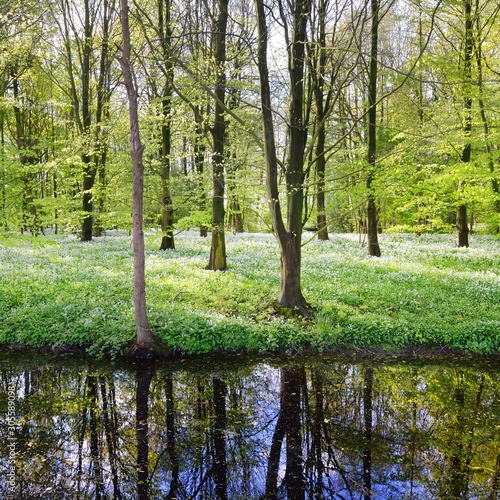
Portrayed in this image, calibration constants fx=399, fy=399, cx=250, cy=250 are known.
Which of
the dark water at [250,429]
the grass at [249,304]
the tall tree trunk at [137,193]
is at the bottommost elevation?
the dark water at [250,429]

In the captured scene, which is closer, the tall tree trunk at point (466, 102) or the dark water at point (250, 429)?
the dark water at point (250, 429)

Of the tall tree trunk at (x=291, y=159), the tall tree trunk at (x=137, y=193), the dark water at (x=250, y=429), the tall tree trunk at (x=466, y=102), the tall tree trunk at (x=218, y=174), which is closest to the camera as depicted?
the dark water at (x=250, y=429)

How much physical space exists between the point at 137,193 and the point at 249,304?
4090 mm

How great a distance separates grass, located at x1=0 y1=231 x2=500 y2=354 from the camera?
29.4 feet

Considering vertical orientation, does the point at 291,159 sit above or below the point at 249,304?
above

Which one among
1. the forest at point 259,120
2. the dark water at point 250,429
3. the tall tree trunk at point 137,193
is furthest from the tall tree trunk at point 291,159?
the tall tree trunk at point 137,193

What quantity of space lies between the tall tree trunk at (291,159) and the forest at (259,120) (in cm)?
3

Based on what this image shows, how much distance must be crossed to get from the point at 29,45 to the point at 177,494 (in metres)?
16.5

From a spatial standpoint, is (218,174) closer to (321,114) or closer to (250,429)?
(321,114)

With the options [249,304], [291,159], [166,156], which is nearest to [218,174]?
[291,159]

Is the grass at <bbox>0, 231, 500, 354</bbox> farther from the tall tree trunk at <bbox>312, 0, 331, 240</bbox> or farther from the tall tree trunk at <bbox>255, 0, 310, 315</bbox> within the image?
the tall tree trunk at <bbox>312, 0, 331, 240</bbox>

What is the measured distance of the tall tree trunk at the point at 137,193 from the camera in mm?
7656

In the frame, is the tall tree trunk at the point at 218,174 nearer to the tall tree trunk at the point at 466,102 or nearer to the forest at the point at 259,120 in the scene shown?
the forest at the point at 259,120

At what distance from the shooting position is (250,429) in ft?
19.1
